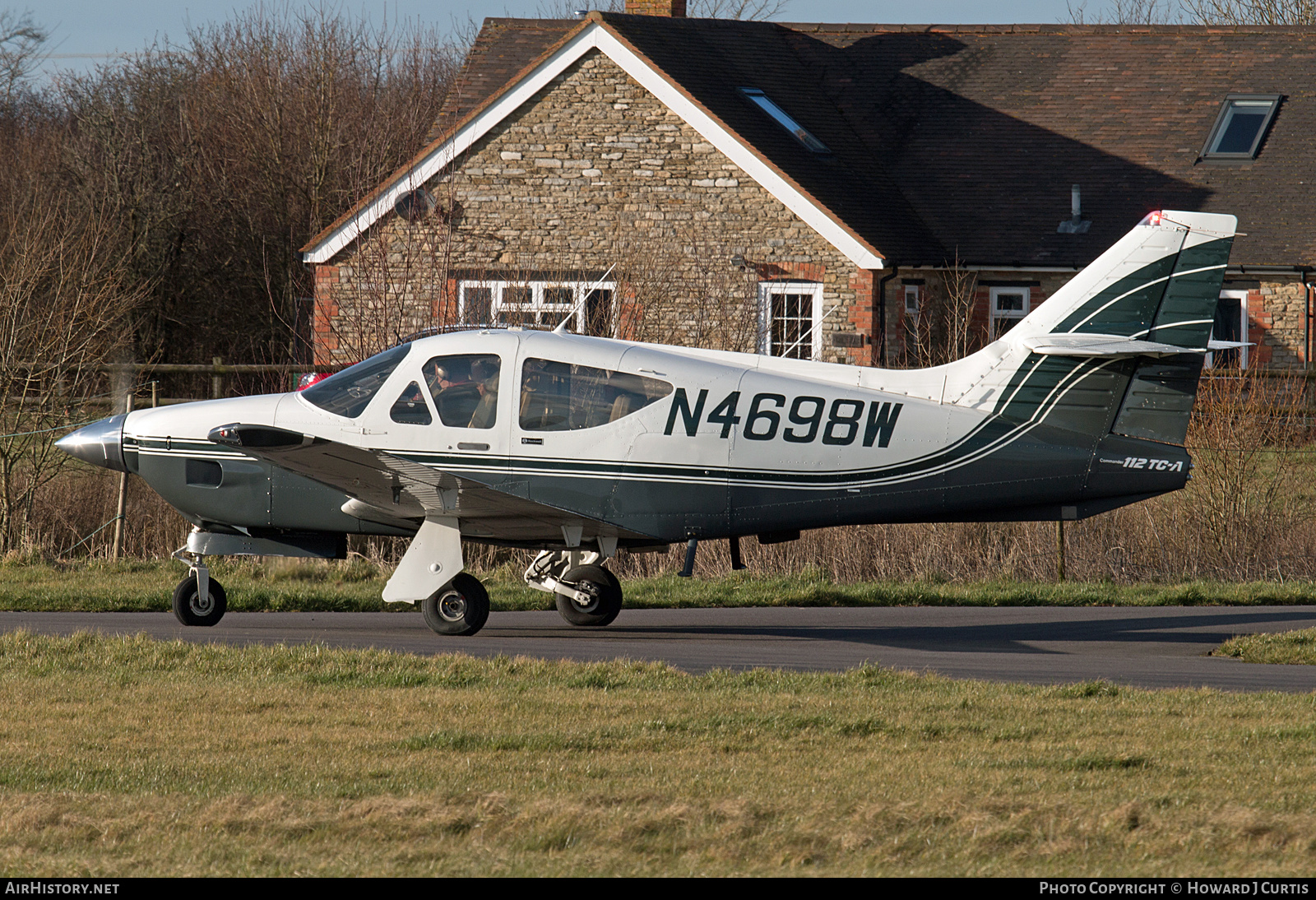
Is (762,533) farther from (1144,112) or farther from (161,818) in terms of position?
(1144,112)

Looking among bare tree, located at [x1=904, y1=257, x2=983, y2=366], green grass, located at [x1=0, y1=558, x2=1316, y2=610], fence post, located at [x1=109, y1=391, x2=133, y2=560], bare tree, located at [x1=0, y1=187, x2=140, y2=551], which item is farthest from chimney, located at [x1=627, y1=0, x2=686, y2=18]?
green grass, located at [x1=0, y1=558, x2=1316, y2=610]

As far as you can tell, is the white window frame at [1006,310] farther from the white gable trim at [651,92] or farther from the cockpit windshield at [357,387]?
the cockpit windshield at [357,387]

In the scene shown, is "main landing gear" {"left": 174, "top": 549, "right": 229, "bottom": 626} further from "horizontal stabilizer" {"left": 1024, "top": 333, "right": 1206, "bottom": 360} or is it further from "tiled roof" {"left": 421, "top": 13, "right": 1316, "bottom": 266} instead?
"tiled roof" {"left": 421, "top": 13, "right": 1316, "bottom": 266}

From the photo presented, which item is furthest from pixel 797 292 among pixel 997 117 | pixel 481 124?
pixel 997 117

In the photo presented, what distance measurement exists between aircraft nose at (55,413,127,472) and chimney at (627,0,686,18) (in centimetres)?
2312

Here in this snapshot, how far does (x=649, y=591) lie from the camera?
14.8 metres

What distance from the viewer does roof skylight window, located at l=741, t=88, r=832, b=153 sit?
28.8 m

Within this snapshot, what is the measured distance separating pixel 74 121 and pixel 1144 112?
32.2 meters

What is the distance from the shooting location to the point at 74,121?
45594 millimetres

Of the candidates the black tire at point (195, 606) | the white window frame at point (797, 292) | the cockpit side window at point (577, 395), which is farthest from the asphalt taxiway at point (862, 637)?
the white window frame at point (797, 292)

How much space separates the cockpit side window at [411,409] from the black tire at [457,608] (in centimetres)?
133

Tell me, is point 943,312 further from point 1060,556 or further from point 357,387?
point 357,387

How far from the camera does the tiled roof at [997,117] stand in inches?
1089

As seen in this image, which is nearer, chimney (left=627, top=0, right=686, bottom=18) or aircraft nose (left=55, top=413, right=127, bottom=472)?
aircraft nose (left=55, top=413, right=127, bottom=472)
